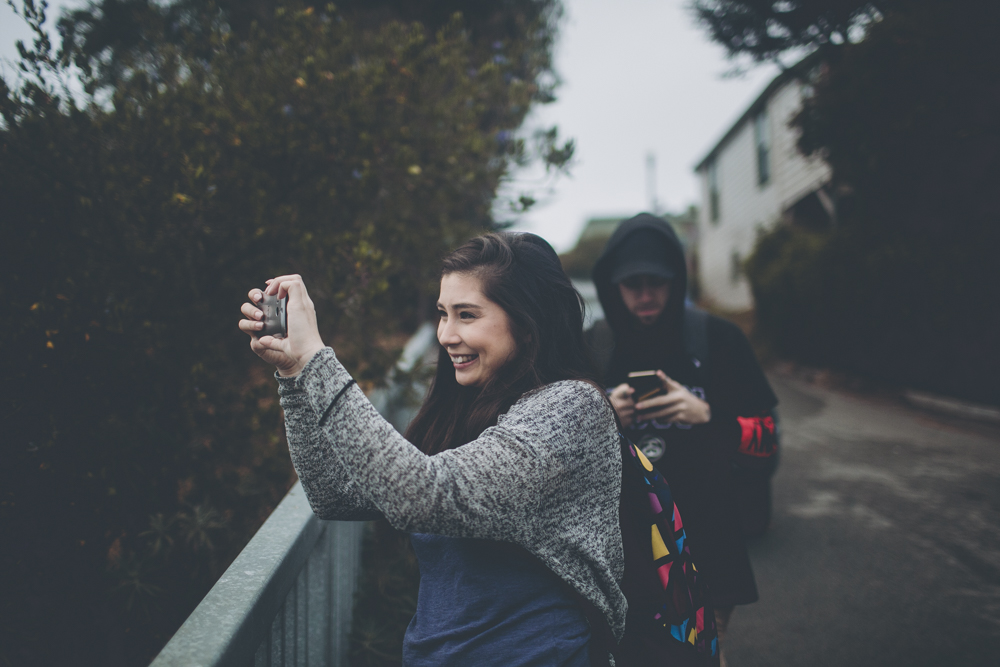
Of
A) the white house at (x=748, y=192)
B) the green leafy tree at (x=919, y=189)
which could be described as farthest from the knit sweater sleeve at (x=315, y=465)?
the white house at (x=748, y=192)

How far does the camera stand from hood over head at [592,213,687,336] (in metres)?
2.38

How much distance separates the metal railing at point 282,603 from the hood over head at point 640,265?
1479mm

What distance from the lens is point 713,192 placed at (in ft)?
71.3

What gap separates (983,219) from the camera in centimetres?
663

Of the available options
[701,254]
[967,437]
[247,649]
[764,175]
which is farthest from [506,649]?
[701,254]

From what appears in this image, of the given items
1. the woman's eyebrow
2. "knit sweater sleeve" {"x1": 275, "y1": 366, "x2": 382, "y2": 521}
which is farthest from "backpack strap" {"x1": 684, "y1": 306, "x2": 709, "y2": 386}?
"knit sweater sleeve" {"x1": 275, "y1": 366, "x2": 382, "y2": 521}

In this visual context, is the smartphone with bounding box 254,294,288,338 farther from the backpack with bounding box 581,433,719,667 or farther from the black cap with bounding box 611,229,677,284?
the black cap with bounding box 611,229,677,284

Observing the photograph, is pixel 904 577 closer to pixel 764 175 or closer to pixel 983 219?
pixel 983 219

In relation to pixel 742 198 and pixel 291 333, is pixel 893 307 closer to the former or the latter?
pixel 291 333

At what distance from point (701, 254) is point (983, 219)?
17298mm

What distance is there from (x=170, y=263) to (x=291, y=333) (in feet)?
5.40

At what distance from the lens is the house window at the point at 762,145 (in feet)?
53.3

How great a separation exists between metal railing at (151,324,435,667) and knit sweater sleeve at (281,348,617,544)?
451mm

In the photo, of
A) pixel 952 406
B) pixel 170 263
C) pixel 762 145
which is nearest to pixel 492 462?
pixel 170 263
